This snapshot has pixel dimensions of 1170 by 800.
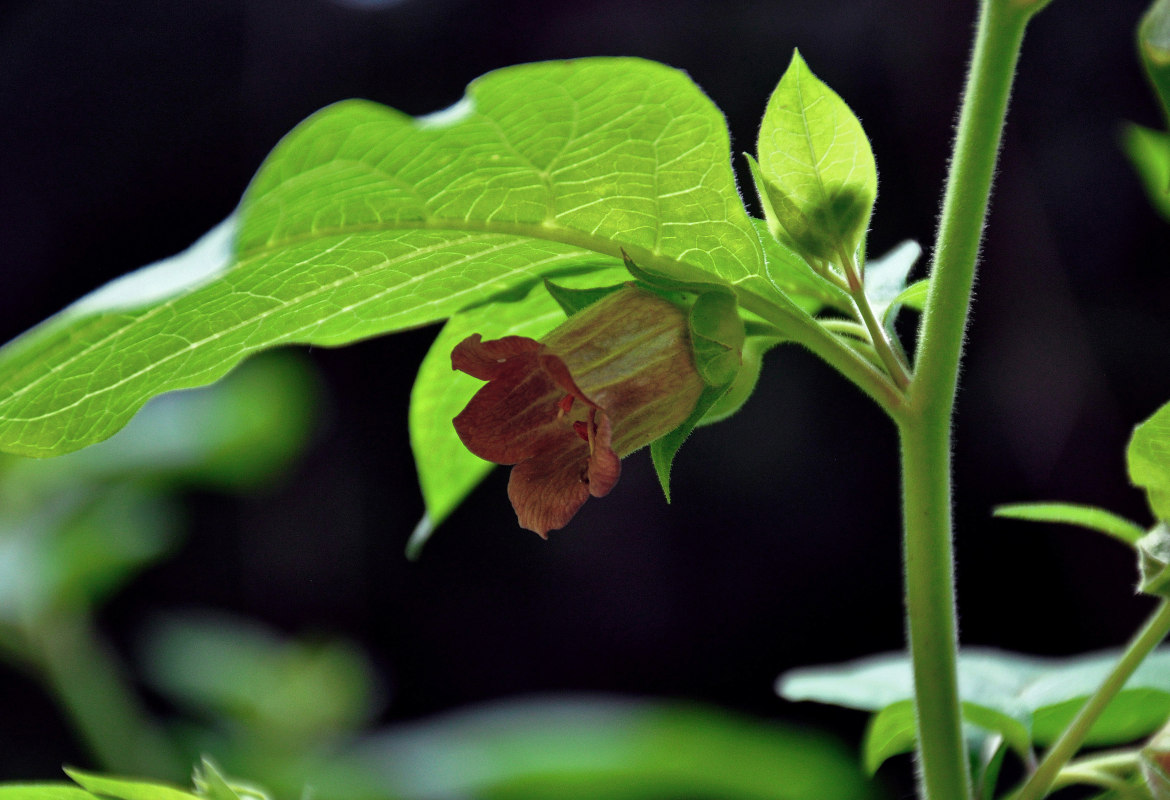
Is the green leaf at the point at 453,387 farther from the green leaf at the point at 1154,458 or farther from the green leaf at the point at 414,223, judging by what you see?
the green leaf at the point at 1154,458

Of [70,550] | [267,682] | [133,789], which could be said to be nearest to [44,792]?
[133,789]

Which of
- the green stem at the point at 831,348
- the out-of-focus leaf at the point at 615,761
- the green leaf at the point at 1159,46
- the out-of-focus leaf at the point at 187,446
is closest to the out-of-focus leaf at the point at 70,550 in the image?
the out-of-focus leaf at the point at 187,446

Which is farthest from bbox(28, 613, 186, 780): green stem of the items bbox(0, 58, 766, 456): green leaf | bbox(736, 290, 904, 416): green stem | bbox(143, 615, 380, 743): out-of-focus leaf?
bbox(736, 290, 904, 416): green stem

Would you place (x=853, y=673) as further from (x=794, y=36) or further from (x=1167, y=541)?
(x=794, y=36)

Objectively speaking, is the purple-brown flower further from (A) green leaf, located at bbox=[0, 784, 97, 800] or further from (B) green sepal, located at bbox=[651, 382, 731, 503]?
(A) green leaf, located at bbox=[0, 784, 97, 800]

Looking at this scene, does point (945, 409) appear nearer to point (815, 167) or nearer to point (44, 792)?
point (815, 167)
